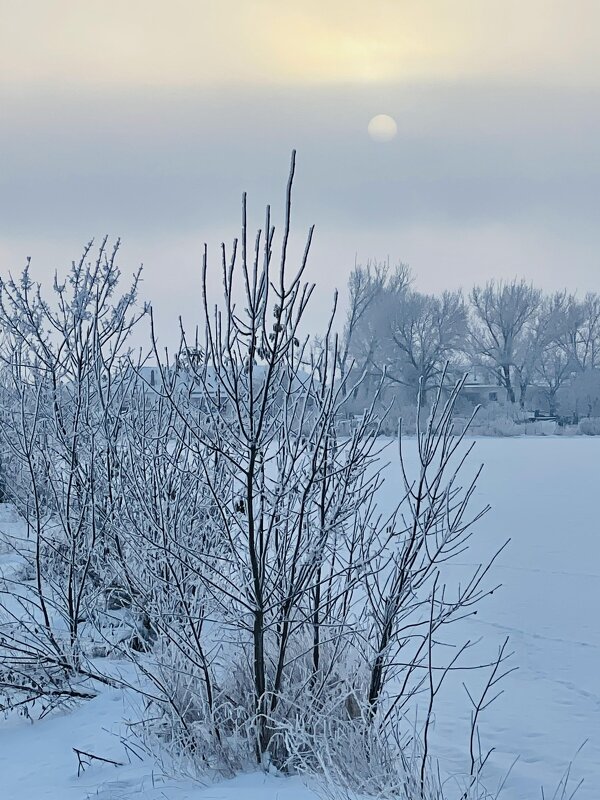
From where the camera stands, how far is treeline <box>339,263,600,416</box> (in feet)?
152

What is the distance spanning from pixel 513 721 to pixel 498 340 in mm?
46632

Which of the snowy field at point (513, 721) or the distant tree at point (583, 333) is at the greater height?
the distant tree at point (583, 333)

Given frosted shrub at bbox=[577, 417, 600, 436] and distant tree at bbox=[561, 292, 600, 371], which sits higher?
distant tree at bbox=[561, 292, 600, 371]

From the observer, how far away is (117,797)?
374 centimetres

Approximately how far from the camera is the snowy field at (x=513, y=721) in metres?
3.94

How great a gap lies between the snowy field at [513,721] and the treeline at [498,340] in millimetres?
34781

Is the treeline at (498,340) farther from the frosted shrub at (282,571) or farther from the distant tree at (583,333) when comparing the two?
the frosted shrub at (282,571)

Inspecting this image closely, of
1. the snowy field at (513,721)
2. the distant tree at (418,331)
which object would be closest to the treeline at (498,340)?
the distant tree at (418,331)

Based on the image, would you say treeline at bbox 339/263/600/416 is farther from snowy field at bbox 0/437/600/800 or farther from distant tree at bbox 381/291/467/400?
snowy field at bbox 0/437/600/800

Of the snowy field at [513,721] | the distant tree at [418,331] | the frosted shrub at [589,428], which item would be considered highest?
the distant tree at [418,331]

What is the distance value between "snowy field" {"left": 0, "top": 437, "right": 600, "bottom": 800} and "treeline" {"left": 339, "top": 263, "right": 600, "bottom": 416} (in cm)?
3478

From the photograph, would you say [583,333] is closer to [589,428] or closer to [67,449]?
[589,428]

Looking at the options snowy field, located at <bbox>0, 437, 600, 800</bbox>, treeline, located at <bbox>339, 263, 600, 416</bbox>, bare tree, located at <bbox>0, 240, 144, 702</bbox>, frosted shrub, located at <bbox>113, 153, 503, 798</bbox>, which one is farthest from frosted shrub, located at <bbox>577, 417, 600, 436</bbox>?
frosted shrub, located at <bbox>113, 153, 503, 798</bbox>

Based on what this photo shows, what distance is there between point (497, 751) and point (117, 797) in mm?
2152
